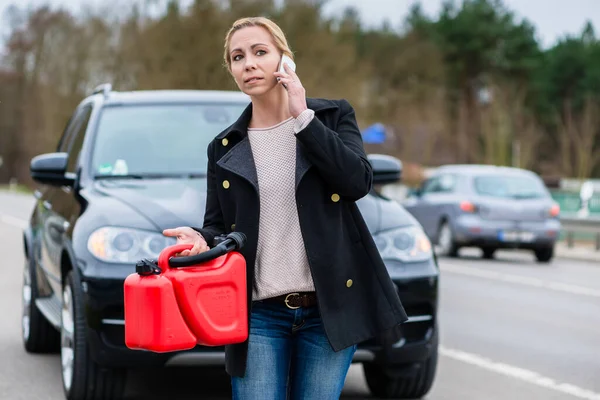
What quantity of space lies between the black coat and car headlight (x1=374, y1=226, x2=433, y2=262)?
2663 millimetres

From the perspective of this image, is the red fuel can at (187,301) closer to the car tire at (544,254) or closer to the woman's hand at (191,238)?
the woman's hand at (191,238)

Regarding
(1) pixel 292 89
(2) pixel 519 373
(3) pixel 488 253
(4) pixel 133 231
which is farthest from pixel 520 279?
(1) pixel 292 89

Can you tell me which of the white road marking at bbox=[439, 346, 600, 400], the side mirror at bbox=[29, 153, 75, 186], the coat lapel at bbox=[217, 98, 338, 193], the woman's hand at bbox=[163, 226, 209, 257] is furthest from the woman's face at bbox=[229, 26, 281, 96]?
the white road marking at bbox=[439, 346, 600, 400]

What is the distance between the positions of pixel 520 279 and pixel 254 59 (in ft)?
42.0

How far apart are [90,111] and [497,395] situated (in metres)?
3.04

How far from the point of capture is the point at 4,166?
105 metres

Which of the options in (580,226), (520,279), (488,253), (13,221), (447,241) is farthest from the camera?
(13,221)

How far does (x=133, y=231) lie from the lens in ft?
20.2

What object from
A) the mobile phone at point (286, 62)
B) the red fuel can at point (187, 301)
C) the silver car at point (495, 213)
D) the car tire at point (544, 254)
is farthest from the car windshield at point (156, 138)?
the car tire at point (544, 254)

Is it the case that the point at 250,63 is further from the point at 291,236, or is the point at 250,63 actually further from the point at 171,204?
the point at 171,204

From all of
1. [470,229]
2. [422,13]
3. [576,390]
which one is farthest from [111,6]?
[576,390]

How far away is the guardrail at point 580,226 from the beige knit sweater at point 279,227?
19.8 m

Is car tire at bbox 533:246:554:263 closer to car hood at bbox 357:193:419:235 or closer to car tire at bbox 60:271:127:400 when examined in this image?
car hood at bbox 357:193:419:235

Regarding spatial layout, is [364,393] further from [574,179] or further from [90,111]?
[574,179]
